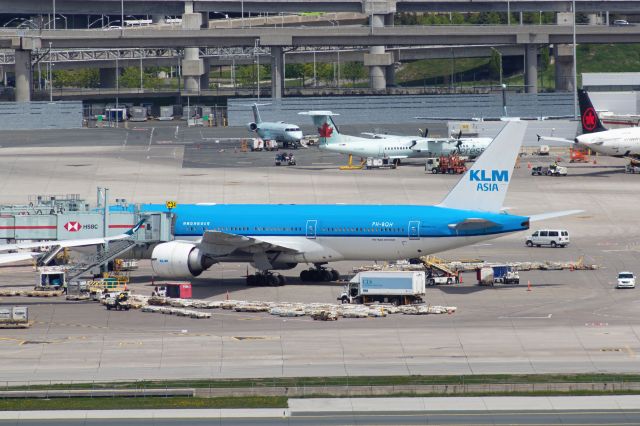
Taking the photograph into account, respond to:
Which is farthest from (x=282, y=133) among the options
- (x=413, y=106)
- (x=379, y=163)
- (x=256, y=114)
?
(x=413, y=106)

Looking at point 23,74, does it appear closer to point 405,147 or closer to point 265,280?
point 405,147

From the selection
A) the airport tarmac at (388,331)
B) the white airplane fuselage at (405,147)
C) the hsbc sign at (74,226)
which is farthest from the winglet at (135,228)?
the white airplane fuselage at (405,147)

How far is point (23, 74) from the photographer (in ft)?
584

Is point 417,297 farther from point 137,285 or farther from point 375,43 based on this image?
point 375,43

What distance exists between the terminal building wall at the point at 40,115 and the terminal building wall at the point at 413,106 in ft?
68.2

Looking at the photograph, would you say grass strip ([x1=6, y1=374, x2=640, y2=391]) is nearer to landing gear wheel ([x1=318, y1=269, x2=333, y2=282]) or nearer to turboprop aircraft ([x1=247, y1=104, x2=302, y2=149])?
landing gear wheel ([x1=318, y1=269, x2=333, y2=282])

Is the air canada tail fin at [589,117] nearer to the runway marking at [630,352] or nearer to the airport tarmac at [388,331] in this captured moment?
the airport tarmac at [388,331]

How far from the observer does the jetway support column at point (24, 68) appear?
175275mm

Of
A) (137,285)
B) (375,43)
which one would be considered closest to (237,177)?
(137,285)

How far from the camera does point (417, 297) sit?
213 ft

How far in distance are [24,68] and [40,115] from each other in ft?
37.1

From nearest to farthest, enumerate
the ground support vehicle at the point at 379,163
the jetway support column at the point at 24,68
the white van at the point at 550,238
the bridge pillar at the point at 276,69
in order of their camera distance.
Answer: the white van at the point at 550,238 < the ground support vehicle at the point at 379,163 < the jetway support column at the point at 24,68 < the bridge pillar at the point at 276,69

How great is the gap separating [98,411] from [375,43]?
5720 inches

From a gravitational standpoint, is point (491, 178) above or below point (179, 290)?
above
